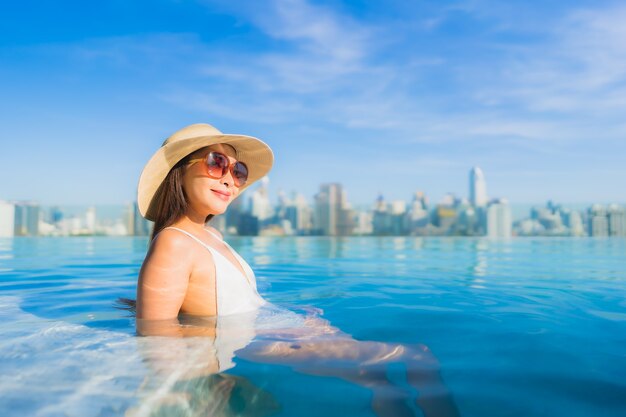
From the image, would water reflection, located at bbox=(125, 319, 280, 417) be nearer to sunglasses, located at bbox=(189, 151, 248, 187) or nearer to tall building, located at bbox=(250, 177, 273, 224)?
sunglasses, located at bbox=(189, 151, 248, 187)

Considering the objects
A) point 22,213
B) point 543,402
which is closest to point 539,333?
point 543,402

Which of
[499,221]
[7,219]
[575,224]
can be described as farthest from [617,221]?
[7,219]

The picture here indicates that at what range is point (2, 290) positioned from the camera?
4395 mm

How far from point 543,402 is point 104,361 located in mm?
1653

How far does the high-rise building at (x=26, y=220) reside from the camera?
43.1 metres

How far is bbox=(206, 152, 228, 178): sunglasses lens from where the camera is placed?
2117mm

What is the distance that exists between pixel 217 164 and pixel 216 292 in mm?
614

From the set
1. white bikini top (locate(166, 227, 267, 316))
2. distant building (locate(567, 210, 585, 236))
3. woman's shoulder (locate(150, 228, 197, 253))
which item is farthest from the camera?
distant building (locate(567, 210, 585, 236))

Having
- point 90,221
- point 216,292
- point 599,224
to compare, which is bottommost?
point 216,292

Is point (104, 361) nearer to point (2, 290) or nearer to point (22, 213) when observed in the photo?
point (2, 290)

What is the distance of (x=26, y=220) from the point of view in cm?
4447

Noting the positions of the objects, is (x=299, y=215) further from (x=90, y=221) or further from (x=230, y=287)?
(x=230, y=287)

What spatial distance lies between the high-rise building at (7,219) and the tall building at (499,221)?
50850 mm

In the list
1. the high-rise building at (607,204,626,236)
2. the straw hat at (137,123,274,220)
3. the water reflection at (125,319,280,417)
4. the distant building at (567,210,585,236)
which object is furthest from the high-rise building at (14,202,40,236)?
the high-rise building at (607,204,626,236)
